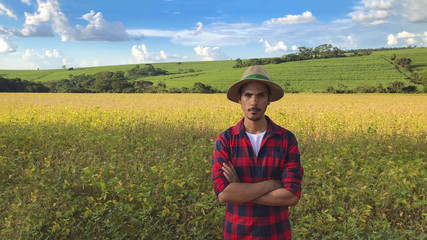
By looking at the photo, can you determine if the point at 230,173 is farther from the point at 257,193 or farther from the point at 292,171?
the point at 292,171

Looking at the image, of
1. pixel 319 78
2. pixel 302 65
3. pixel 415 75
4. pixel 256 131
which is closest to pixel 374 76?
pixel 415 75

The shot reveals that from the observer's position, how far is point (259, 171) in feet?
7.11

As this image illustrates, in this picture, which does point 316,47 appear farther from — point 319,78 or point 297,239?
point 297,239

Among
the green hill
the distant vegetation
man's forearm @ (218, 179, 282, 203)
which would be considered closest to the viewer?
man's forearm @ (218, 179, 282, 203)

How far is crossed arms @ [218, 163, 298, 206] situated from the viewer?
2.06 m

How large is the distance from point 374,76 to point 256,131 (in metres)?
78.1

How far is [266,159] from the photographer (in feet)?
7.06

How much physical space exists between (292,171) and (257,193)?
33cm

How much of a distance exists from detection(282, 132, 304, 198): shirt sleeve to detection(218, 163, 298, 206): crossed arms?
0.04 meters

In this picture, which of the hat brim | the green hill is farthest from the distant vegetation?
the hat brim

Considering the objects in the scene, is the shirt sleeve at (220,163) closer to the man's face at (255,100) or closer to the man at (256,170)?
the man at (256,170)

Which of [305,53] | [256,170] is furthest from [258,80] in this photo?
[305,53]

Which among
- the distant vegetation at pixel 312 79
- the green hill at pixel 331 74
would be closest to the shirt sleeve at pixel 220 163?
the distant vegetation at pixel 312 79

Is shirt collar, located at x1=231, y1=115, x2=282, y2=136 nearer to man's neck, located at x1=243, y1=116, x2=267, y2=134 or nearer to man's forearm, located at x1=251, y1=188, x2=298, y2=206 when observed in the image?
man's neck, located at x1=243, y1=116, x2=267, y2=134
